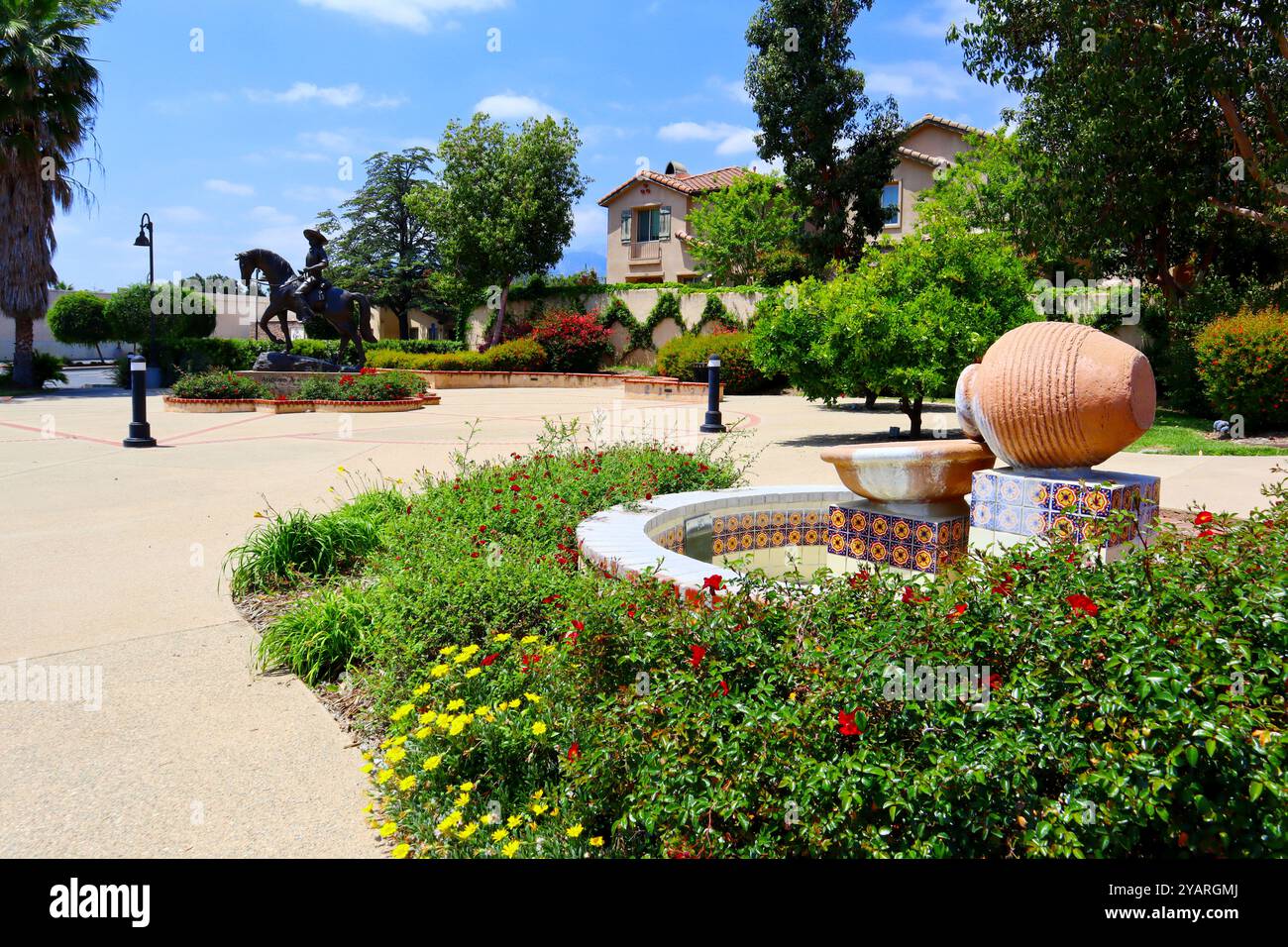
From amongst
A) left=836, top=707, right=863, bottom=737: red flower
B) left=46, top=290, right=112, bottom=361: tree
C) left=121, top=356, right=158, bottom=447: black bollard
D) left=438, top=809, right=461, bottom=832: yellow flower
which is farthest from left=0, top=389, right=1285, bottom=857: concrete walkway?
left=46, top=290, right=112, bottom=361: tree

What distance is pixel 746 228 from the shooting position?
124ft

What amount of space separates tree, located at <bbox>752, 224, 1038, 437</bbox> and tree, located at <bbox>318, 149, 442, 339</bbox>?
44.3 m

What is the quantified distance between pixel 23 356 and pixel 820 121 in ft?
90.0

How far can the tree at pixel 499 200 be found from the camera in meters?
39.3

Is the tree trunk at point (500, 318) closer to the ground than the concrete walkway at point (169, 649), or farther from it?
farther from it

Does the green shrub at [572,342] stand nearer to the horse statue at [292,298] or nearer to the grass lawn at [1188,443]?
the horse statue at [292,298]

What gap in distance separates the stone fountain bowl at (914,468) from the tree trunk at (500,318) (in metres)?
36.6

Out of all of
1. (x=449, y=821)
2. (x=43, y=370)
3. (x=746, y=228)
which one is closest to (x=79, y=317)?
(x=43, y=370)

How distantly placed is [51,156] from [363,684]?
33.3 meters

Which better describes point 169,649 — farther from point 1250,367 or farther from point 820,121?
point 820,121

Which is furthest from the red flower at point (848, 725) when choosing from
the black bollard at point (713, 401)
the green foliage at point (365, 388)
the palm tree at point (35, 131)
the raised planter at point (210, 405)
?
the palm tree at point (35, 131)

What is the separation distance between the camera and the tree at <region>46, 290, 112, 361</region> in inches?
1524

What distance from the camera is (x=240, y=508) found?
9133 mm

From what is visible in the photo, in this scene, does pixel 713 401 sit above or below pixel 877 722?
above
